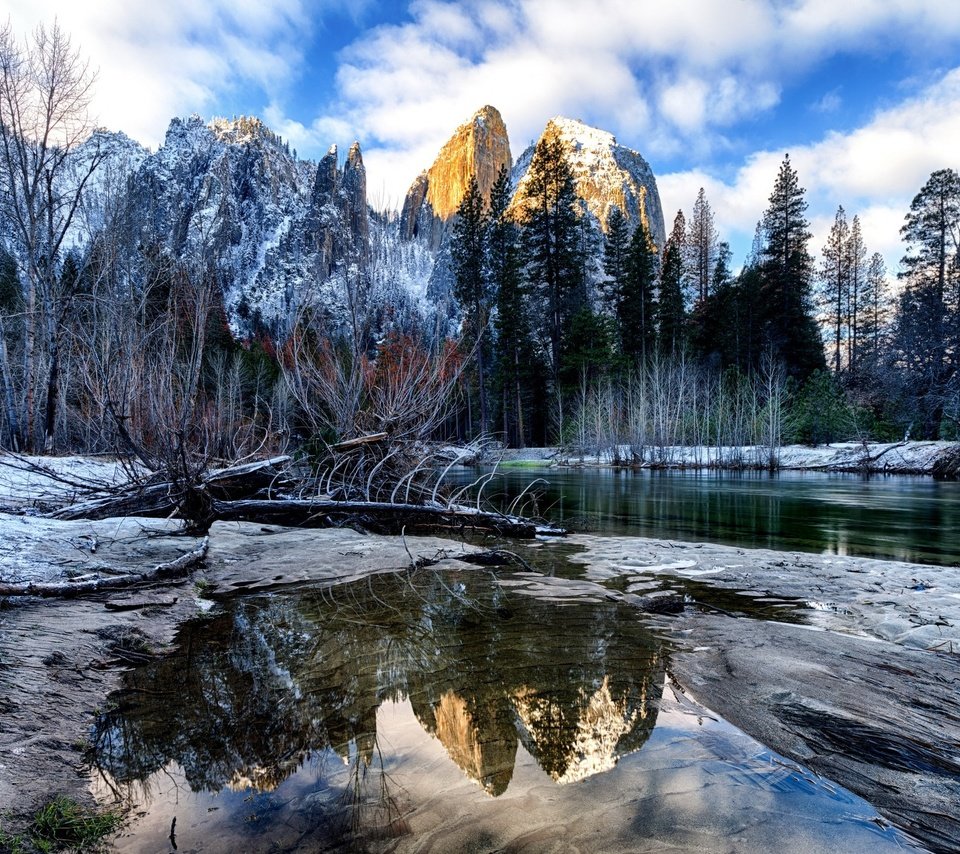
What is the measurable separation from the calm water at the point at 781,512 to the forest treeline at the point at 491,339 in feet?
12.2

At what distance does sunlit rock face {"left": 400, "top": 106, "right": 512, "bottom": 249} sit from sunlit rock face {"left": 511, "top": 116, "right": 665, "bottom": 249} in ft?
21.9

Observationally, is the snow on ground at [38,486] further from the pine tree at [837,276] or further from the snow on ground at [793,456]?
the pine tree at [837,276]

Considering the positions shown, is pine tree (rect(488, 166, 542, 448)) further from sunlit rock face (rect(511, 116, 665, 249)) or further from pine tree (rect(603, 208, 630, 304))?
sunlit rock face (rect(511, 116, 665, 249))

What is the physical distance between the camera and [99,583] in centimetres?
376

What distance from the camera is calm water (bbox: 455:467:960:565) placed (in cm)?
727

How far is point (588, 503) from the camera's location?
40.0ft

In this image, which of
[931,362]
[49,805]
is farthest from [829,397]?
[49,805]

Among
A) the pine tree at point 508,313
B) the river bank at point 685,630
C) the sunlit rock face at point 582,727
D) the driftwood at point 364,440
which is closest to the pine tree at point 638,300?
the pine tree at point 508,313

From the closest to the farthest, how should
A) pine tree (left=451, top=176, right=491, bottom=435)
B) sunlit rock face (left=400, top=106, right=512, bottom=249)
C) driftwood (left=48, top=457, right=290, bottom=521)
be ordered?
driftwood (left=48, top=457, right=290, bottom=521) → pine tree (left=451, top=176, right=491, bottom=435) → sunlit rock face (left=400, top=106, right=512, bottom=249)

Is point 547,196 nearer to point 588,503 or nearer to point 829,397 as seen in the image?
point 829,397

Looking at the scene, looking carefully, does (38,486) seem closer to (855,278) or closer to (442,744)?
(442,744)

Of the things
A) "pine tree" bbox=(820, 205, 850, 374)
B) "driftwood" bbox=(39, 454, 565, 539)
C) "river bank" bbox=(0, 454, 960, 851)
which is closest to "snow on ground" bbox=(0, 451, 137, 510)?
"river bank" bbox=(0, 454, 960, 851)

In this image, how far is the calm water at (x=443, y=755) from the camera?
61.4 inches

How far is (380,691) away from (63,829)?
4.22 ft
